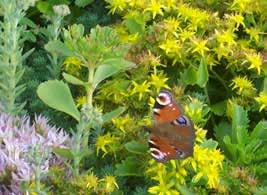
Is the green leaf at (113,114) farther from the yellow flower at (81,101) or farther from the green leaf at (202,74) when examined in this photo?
the green leaf at (202,74)

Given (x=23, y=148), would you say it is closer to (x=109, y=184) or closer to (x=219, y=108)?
(x=109, y=184)

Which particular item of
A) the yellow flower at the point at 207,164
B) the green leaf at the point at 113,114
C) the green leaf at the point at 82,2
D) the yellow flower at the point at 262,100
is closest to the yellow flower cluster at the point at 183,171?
the yellow flower at the point at 207,164

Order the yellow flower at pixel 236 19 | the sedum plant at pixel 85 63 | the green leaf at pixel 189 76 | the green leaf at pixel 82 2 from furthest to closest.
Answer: the green leaf at pixel 82 2, the yellow flower at pixel 236 19, the green leaf at pixel 189 76, the sedum plant at pixel 85 63

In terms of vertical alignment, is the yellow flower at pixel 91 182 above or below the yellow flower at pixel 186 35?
below

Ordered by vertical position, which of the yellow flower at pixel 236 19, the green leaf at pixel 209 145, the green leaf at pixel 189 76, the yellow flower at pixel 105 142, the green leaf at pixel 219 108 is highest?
the yellow flower at pixel 236 19

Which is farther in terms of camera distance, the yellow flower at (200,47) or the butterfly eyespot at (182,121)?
the yellow flower at (200,47)

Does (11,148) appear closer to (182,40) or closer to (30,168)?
(30,168)

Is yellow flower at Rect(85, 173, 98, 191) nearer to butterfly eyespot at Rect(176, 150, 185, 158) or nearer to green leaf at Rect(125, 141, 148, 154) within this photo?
green leaf at Rect(125, 141, 148, 154)
